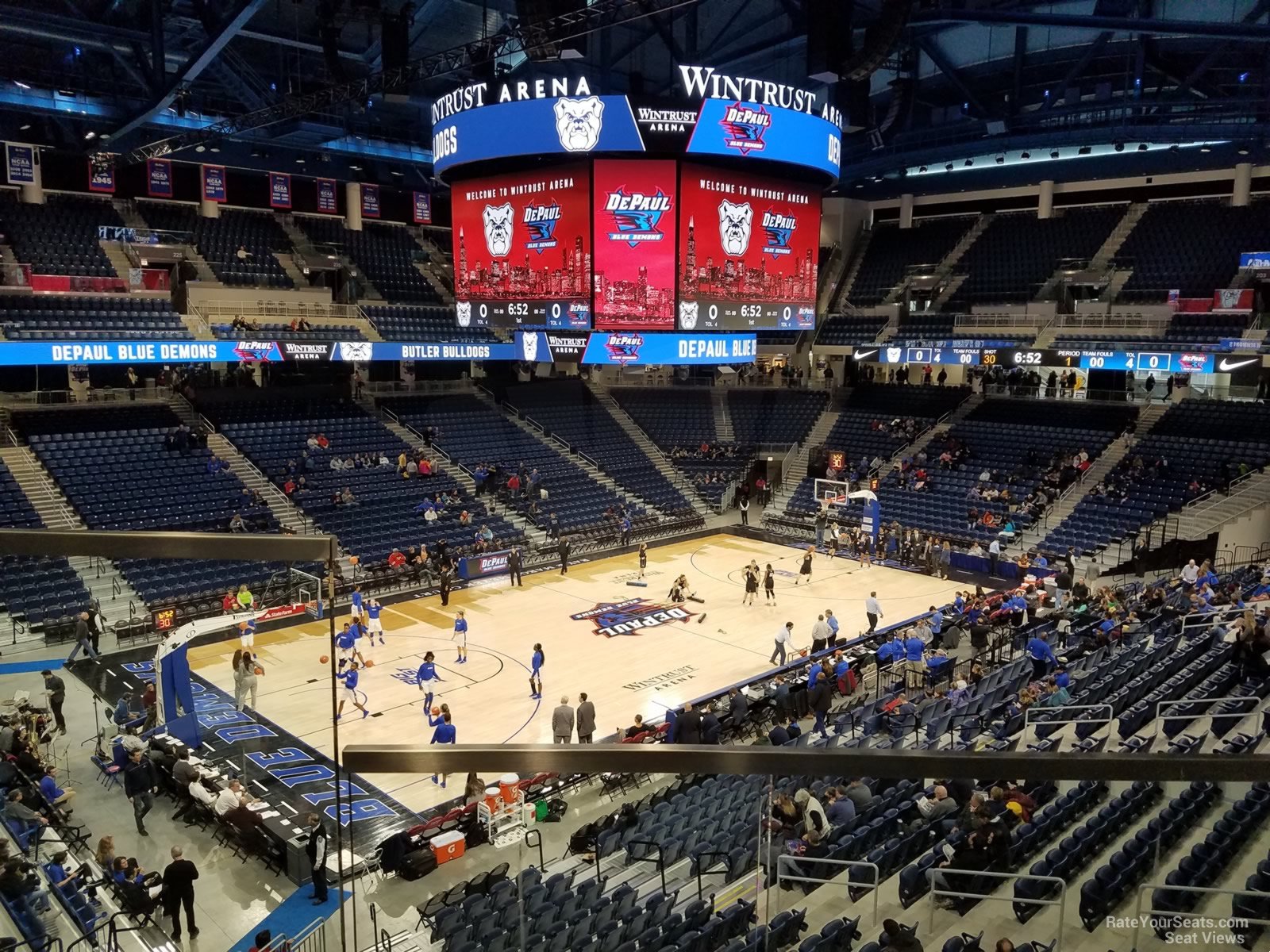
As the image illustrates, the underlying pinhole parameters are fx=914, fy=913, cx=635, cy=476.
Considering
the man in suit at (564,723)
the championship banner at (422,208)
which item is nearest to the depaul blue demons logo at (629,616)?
the man in suit at (564,723)

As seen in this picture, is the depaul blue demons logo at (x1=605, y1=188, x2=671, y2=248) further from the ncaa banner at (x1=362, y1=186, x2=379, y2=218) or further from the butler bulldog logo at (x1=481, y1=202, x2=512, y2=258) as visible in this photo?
the ncaa banner at (x1=362, y1=186, x2=379, y2=218)

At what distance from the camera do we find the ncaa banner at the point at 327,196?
38000 mm

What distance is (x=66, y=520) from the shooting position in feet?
74.7

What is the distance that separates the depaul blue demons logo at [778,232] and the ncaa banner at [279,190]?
2207cm

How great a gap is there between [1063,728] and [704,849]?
620cm

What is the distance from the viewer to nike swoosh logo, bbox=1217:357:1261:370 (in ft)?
86.3

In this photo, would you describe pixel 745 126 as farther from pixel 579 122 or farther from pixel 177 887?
pixel 177 887

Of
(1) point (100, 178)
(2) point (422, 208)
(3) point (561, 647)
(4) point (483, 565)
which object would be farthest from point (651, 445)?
(1) point (100, 178)

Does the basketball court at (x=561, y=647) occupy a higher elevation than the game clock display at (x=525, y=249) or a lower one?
lower

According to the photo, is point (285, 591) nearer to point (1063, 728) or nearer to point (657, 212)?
point (657, 212)

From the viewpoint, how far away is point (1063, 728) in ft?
43.2

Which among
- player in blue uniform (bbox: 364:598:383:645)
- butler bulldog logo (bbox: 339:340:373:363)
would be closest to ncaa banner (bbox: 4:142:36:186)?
butler bulldog logo (bbox: 339:340:373:363)

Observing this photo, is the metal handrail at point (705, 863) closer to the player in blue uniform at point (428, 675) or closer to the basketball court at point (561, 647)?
the basketball court at point (561, 647)

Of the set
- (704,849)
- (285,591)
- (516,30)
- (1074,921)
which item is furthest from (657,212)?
(1074,921)
